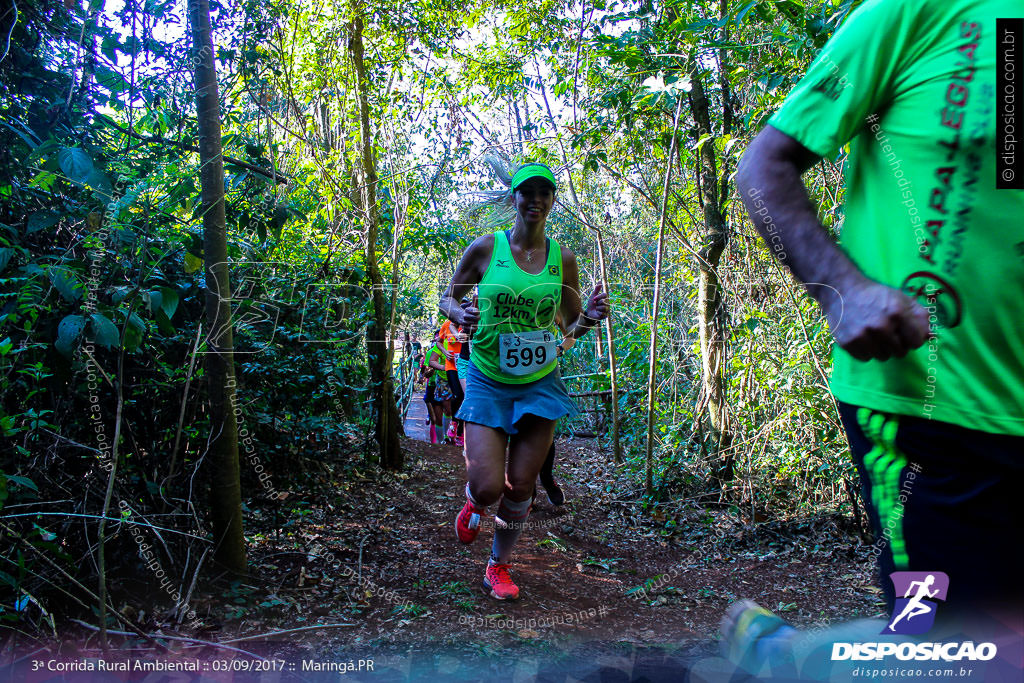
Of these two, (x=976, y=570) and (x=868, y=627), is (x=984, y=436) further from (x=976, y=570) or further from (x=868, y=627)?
(x=868, y=627)

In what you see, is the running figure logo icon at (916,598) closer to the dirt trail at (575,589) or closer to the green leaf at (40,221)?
the dirt trail at (575,589)

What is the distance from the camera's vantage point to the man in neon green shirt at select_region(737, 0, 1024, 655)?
3.48ft

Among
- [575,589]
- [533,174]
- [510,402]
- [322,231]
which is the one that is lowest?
[575,589]

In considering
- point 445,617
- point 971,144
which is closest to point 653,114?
point 445,617

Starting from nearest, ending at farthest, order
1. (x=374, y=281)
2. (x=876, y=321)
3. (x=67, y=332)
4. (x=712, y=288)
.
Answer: (x=876, y=321) → (x=67, y=332) → (x=712, y=288) → (x=374, y=281)

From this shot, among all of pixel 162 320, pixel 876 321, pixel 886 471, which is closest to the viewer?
pixel 876 321

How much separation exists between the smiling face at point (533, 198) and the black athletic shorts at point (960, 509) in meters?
2.49

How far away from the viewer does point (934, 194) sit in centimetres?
112

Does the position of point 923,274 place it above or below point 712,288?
below

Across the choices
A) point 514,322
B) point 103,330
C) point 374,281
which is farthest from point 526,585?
point 374,281

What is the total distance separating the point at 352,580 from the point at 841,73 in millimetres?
3136

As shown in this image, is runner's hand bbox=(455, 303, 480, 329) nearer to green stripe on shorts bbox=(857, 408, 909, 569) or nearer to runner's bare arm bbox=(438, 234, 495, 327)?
runner's bare arm bbox=(438, 234, 495, 327)

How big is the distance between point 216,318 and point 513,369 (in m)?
1.39

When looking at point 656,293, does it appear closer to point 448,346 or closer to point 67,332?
point 448,346
